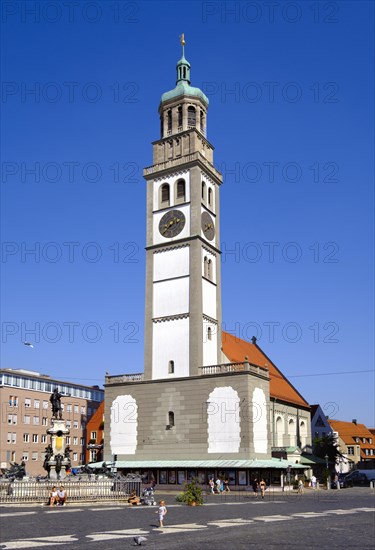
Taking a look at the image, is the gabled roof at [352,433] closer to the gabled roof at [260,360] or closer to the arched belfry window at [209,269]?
the gabled roof at [260,360]

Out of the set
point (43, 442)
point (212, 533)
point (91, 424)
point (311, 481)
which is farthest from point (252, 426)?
point (43, 442)

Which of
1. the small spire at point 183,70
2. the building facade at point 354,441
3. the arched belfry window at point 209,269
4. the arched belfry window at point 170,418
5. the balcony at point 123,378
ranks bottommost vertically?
the building facade at point 354,441

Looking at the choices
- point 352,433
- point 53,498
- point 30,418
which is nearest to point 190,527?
point 53,498

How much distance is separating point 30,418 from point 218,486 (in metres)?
45.3

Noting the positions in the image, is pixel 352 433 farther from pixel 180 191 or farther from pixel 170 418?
pixel 180 191

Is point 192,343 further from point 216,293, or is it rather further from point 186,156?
point 186,156

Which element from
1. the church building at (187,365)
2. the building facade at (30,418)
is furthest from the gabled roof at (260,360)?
the building facade at (30,418)

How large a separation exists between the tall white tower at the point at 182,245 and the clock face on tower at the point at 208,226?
0.29 feet

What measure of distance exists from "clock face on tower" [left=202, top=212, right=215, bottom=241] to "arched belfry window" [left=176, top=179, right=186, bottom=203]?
242 centimetres

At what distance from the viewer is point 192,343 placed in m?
52.7

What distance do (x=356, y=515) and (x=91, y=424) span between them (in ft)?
→ 188

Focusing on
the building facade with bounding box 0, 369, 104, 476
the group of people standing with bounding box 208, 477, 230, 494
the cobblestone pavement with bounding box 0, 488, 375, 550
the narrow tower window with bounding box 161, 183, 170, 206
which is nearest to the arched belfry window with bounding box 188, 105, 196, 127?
the narrow tower window with bounding box 161, 183, 170, 206

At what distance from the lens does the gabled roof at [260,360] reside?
60438 mm

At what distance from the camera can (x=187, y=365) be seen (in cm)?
5284
